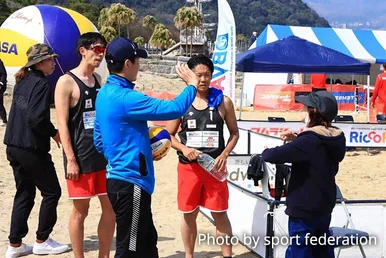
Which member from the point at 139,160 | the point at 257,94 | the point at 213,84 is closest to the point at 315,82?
the point at 257,94

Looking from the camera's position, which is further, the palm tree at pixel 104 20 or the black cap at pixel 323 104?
the palm tree at pixel 104 20

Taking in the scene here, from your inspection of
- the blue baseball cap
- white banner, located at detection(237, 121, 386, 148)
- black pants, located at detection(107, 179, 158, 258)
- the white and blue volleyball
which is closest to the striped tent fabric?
white banner, located at detection(237, 121, 386, 148)

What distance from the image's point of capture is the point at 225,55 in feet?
33.1

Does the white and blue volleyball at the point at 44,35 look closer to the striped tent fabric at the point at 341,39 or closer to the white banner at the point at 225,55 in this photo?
the white banner at the point at 225,55

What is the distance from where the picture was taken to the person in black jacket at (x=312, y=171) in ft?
11.0

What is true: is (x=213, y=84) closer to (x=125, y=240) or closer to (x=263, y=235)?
(x=263, y=235)

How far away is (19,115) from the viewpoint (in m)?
4.54

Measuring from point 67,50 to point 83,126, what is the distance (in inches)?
293

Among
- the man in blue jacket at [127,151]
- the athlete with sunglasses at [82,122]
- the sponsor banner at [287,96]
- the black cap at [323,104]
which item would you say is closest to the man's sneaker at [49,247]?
the athlete with sunglasses at [82,122]

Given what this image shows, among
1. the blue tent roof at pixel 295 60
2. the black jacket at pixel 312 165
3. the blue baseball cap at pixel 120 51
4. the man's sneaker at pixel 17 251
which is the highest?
the blue tent roof at pixel 295 60

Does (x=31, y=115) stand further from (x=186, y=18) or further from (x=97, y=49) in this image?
(x=186, y=18)

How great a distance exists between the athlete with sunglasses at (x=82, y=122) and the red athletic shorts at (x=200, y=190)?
25.1 inches

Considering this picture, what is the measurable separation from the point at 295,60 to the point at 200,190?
23.3ft

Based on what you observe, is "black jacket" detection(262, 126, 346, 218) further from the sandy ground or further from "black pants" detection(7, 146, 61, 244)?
"black pants" detection(7, 146, 61, 244)
